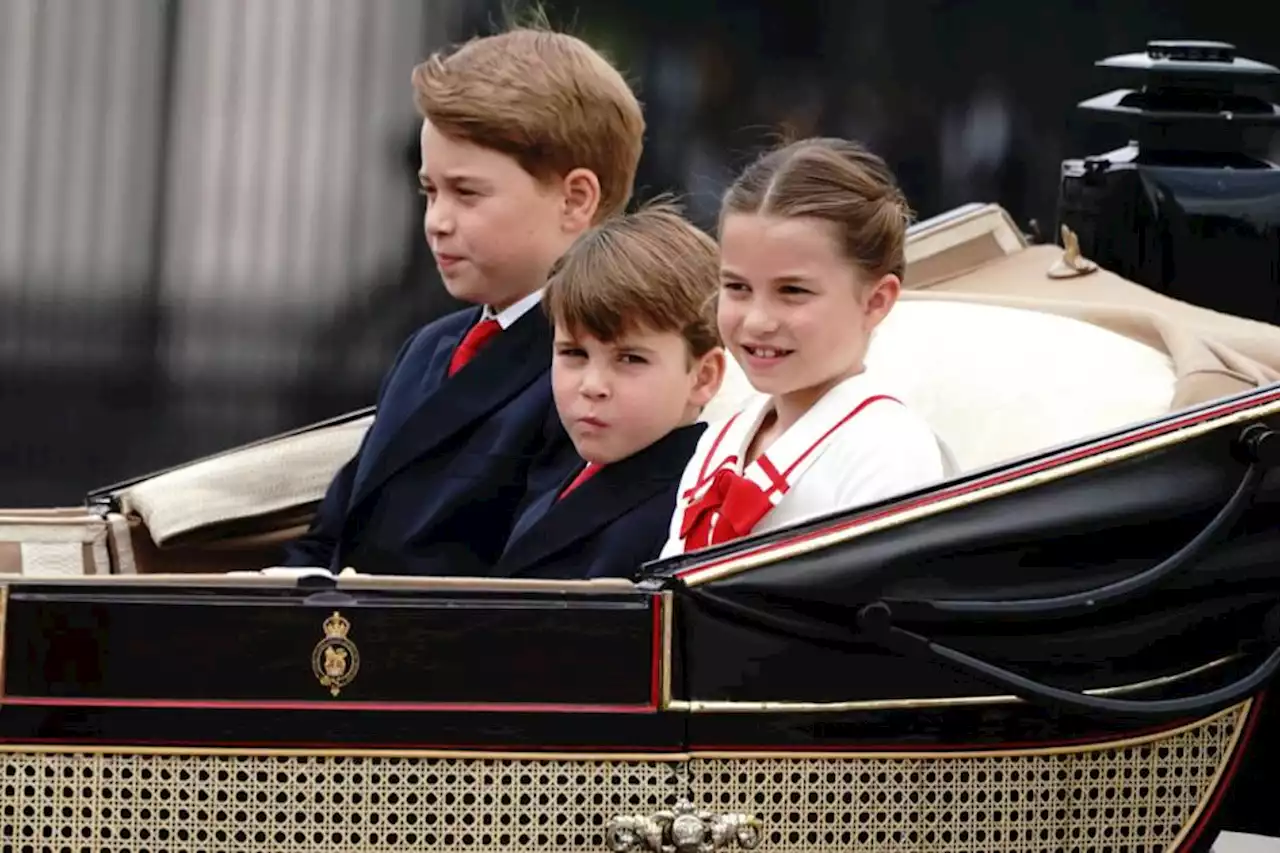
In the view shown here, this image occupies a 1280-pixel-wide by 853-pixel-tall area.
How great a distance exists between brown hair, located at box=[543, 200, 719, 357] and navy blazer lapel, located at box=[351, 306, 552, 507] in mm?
174

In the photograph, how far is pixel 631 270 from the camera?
9.14 ft

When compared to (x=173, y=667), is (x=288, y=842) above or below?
below

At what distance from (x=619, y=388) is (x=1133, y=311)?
782 mm

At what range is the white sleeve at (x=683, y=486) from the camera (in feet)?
8.85

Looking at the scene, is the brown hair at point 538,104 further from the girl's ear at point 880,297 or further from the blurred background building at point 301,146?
the blurred background building at point 301,146

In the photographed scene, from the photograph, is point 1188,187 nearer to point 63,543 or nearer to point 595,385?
point 595,385

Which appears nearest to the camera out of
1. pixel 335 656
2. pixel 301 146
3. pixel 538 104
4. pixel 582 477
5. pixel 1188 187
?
pixel 335 656

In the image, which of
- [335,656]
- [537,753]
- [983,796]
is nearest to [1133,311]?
[983,796]

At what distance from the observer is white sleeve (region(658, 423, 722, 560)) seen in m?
2.70

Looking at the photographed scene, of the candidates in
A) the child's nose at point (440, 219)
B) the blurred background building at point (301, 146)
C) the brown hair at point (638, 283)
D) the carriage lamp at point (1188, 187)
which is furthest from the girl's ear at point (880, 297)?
the blurred background building at point (301, 146)

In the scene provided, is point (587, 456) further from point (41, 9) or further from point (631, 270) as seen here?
point (41, 9)

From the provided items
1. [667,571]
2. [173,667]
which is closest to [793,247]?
[667,571]

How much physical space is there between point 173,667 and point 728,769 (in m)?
0.51

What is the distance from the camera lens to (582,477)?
2885 millimetres
